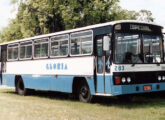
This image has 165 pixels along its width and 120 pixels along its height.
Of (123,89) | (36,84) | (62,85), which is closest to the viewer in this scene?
(123,89)

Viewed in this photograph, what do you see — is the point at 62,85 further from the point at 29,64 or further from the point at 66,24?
the point at 66,24

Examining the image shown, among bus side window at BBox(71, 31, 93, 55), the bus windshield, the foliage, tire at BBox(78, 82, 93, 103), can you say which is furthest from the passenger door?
the foliage

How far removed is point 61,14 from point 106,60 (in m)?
24.0

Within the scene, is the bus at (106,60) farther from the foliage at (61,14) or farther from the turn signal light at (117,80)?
the foliage at (61,14)

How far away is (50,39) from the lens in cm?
1756

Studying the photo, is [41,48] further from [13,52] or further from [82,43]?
[82,43]

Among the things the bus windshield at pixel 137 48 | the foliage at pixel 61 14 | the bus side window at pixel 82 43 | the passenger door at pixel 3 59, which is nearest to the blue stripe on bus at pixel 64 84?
the passenger door at pixel 3 59

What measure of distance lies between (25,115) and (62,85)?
544cm

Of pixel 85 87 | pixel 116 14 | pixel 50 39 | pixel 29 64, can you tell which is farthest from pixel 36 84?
pixel 116 14

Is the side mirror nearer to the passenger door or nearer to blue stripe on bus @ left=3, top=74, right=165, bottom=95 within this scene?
blue stripe on bus @ left=3, top=74, right=165, bottom=95

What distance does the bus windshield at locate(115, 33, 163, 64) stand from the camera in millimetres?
13344

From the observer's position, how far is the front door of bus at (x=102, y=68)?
1347cm

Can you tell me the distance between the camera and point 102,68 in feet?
45.4

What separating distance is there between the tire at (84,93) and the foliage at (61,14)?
67.5ft
